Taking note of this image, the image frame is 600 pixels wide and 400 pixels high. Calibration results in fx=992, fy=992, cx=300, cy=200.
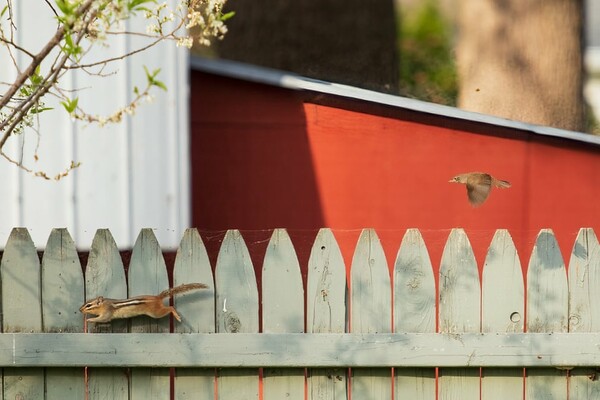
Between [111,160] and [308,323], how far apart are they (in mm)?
1404

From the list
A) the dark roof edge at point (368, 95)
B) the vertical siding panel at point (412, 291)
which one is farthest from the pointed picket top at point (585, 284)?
the dark roof edge at point (368, 95)

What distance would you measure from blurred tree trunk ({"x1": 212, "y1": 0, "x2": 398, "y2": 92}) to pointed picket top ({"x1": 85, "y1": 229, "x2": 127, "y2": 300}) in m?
3.26

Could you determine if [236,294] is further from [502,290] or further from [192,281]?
[502,290]

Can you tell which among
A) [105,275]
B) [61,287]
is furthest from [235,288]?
[61,287]

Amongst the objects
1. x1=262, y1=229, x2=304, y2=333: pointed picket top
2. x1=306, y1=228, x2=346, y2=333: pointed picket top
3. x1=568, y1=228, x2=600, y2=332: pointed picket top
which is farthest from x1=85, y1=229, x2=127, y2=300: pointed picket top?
x1=568, y1=228, x2=600, y2=332: pointed picket top

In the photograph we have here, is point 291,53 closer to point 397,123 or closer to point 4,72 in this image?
point 397,123

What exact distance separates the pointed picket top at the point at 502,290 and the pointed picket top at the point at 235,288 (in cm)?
77

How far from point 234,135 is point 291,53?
9.05ft

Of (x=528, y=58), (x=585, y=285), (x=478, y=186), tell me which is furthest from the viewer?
(x=528, y=58)

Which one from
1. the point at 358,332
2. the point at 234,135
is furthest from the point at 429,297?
the point at 234,135

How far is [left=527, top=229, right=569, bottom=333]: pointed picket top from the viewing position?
3.27 m

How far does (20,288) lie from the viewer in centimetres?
→ 326

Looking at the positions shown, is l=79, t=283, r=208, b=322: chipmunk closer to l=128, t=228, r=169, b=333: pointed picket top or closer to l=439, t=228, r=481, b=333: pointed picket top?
l=128, t=228, r=169, b=333: pointed picket top

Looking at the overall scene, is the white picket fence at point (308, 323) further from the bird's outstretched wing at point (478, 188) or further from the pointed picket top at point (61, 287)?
the bird's outstretched wing at point (478, 188)
